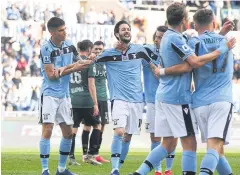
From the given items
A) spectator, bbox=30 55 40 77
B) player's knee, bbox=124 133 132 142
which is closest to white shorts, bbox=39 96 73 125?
player's knee, bbox=124 133 132 142

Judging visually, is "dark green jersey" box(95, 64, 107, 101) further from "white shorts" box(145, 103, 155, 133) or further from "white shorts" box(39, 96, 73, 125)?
"white shorts" box(39, 96, 73, 125)

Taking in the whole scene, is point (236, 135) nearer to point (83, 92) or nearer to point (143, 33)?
point (83, 92)

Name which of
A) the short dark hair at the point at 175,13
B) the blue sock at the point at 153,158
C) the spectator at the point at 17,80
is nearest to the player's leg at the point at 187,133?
the blue sock at the point at 153,158

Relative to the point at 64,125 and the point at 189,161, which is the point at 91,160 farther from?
the point at 189,161

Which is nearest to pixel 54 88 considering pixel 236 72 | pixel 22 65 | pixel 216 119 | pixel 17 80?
pixel 216 119

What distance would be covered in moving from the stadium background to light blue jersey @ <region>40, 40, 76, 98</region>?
1213 centimetres

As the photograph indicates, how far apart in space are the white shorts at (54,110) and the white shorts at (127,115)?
0.73 metres

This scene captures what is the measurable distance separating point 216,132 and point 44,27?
75.8 feet

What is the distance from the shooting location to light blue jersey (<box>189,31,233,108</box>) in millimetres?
8930

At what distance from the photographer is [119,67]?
11789 millimetres

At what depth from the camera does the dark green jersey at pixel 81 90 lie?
15.4 m

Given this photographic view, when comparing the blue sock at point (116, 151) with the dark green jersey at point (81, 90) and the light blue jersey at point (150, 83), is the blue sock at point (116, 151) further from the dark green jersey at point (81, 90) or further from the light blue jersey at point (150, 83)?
the dark green jersey at point (81, 90)

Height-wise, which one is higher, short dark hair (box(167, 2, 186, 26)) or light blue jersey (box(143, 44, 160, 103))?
short dark hair (box(167, 2, 186, 26))

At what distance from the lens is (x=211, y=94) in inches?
351
